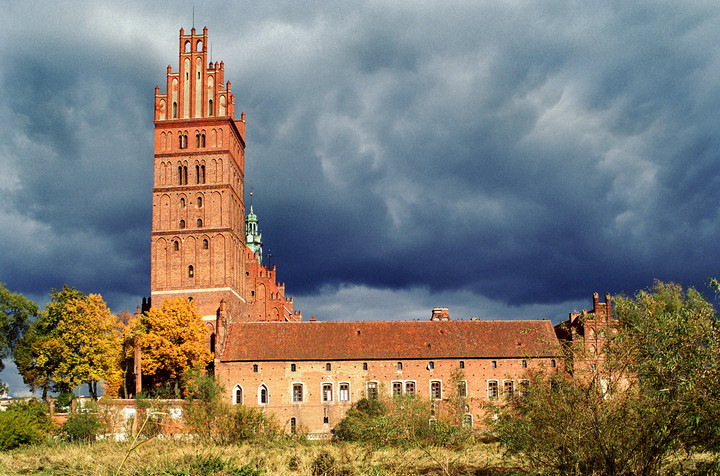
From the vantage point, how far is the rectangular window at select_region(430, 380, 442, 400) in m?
41.7

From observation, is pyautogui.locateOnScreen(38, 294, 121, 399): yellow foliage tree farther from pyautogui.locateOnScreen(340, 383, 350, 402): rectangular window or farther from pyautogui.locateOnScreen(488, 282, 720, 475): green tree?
pyautogui.locateOnScreen(488, 282, 720, 475): green tree

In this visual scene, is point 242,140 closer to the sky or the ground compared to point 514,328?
closer to the sky

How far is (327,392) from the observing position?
4138 cm

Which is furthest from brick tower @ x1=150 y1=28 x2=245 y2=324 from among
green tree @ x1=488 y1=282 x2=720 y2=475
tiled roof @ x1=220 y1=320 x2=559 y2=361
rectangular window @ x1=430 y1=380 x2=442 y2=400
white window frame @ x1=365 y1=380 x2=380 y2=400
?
green tree @ x1=488 y1=282 x2=720 y2=475

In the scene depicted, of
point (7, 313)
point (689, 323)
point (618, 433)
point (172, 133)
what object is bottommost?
point (618, 433)

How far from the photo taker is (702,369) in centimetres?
1095

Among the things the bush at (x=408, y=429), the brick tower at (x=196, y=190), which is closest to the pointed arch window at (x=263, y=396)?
the bush at (x=408, y=429)

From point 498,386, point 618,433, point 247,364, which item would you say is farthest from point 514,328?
point 618,433

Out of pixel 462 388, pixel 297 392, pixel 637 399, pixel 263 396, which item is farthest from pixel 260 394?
pixel 637 399

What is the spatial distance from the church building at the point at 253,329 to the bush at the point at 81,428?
9.67 meters

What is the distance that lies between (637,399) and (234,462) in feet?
33.3

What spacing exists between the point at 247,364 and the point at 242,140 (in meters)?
22.8

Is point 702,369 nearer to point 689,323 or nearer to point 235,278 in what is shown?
point 689,323

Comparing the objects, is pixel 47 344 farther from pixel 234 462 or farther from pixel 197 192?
pixel 234 462
